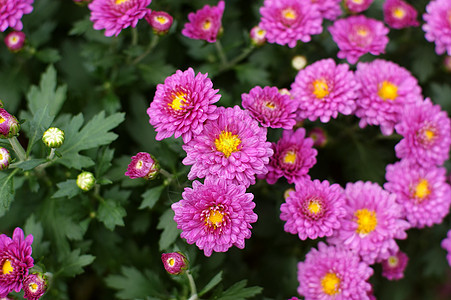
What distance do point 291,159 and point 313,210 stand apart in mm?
237

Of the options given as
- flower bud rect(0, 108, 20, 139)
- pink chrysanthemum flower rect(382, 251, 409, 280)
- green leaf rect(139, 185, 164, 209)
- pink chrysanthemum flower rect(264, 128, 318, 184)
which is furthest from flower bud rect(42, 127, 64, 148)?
pink chrysanthemum flower rect(382, 251, 409, 280)

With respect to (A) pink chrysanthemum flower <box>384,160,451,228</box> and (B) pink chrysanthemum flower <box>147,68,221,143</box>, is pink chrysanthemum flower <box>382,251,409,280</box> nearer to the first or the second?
(A) pink chrysanthemum flower <box>384,160,451,228</box>

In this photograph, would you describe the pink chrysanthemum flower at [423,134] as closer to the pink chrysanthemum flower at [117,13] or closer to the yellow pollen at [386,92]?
the yellow pollen at [386,92]

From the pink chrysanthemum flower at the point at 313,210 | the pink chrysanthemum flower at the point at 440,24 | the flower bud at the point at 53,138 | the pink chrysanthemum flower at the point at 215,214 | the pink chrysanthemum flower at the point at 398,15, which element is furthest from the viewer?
the pink chrysanthemum flower at the point at 398,15

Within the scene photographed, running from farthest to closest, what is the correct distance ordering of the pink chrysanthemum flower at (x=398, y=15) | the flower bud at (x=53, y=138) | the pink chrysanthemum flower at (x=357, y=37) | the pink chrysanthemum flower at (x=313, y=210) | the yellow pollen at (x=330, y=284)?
1. the pink chrysanthemum flower at (x=398, y=15)
2. the pink chrysanthemum flower at (x=357, y=37)
3. the yellow pollen at (x=330, y=284)
4. the pink chrysanthemum flower at (x=313, y=210)
5. the flower bud at (x=53, y=138)

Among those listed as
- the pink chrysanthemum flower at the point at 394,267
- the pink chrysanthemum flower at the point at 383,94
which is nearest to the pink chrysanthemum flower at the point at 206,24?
the pink chrysanthemum flower at the point at 383,94

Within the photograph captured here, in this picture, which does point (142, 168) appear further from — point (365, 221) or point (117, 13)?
point (365, 221)

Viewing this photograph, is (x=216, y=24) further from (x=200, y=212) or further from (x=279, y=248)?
(x=279, y=248)

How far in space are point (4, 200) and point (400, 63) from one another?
2448 mm

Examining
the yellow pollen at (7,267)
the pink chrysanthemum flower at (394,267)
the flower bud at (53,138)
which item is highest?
the flower bud at (53,138)

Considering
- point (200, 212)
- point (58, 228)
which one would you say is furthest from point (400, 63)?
point (58, 228)

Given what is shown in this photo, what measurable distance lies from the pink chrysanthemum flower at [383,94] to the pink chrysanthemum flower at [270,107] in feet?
1.39

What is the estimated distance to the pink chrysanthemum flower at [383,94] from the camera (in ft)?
6.72

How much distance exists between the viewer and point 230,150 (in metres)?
1.69
